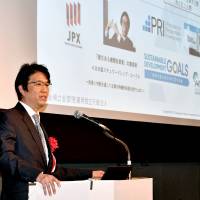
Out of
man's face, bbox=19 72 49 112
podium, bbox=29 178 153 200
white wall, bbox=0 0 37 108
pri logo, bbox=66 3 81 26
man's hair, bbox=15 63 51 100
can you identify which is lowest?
podium, bbox=29 178 153 200

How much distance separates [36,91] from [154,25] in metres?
1.70

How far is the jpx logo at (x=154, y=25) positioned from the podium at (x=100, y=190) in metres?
1.73

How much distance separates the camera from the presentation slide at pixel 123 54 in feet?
10.2

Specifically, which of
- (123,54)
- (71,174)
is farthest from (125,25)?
(71,174)

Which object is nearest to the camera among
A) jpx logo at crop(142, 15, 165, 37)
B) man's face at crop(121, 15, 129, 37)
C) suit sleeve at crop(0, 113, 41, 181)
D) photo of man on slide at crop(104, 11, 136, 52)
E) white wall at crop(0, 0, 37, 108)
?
suit sleeve at crop(0, 113, 41, 181)

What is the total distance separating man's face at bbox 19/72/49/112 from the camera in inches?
98.4

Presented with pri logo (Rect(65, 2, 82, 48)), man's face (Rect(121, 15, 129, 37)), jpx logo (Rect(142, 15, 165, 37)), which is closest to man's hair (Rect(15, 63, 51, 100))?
pri logo (Rect(65, 2, 82, 48))

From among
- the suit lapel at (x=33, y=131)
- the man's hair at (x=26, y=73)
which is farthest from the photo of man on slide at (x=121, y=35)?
the suit lapel at (x=33, y=131)

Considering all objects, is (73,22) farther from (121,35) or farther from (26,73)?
(26,73)

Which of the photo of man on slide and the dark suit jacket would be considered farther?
the photo of man on slide

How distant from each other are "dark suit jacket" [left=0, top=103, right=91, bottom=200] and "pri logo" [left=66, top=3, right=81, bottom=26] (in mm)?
925

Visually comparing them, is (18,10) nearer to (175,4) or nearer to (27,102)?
(27,102)

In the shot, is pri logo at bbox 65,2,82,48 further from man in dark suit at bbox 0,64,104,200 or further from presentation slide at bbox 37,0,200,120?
man in dark suit at bbox 0,64,104,200

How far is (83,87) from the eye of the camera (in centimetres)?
325
